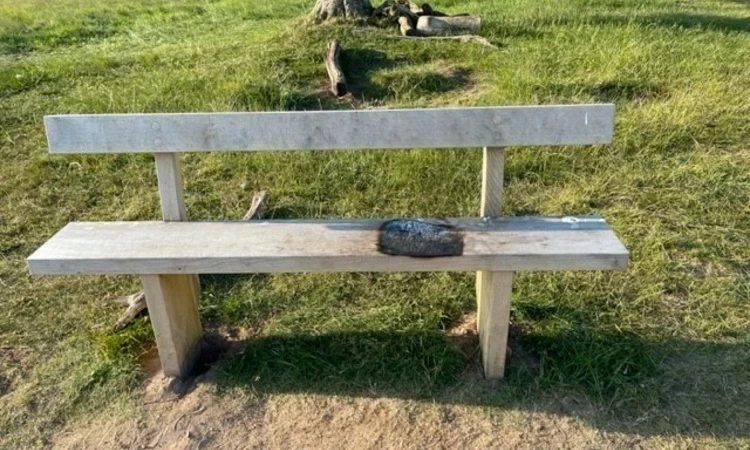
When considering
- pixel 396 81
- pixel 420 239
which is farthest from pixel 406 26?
pixel 420 239

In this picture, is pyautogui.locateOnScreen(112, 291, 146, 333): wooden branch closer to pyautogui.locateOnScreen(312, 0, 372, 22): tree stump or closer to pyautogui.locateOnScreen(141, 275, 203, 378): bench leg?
pyautogui.locateOnScreen(141, 275, 203, 378): bench leg

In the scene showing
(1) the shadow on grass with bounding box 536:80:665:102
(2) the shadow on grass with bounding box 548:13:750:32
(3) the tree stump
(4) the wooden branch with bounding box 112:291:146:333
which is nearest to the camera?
(4) the wooden branch with bounding box 112:291:146:333

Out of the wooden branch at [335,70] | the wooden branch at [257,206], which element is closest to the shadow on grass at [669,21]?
the wooden branch at [335,70]

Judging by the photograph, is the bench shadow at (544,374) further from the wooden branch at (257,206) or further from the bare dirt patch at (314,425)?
the wooden branch at (257,206)

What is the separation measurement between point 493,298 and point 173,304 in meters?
1.29

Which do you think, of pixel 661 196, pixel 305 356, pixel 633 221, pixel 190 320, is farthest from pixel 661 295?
pixel 190 320

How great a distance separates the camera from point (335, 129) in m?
2.65

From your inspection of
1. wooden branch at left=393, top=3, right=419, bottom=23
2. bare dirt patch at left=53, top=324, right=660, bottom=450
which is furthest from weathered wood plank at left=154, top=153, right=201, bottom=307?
wooden branch at left=393, top=3, right=419, bottom=23

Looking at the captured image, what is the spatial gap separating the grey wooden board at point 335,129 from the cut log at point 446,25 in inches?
209

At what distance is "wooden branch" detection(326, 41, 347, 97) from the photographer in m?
5.69

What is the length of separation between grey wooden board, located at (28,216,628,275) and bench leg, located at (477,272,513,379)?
97mm

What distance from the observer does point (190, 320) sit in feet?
9.34

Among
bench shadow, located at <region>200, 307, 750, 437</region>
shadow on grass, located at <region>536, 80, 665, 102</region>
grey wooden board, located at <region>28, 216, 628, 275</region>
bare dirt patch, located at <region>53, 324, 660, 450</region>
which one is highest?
→ shadow on grass, located at <region>536, 80, 665, 102</region>

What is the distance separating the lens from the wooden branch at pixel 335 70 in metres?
5.69
